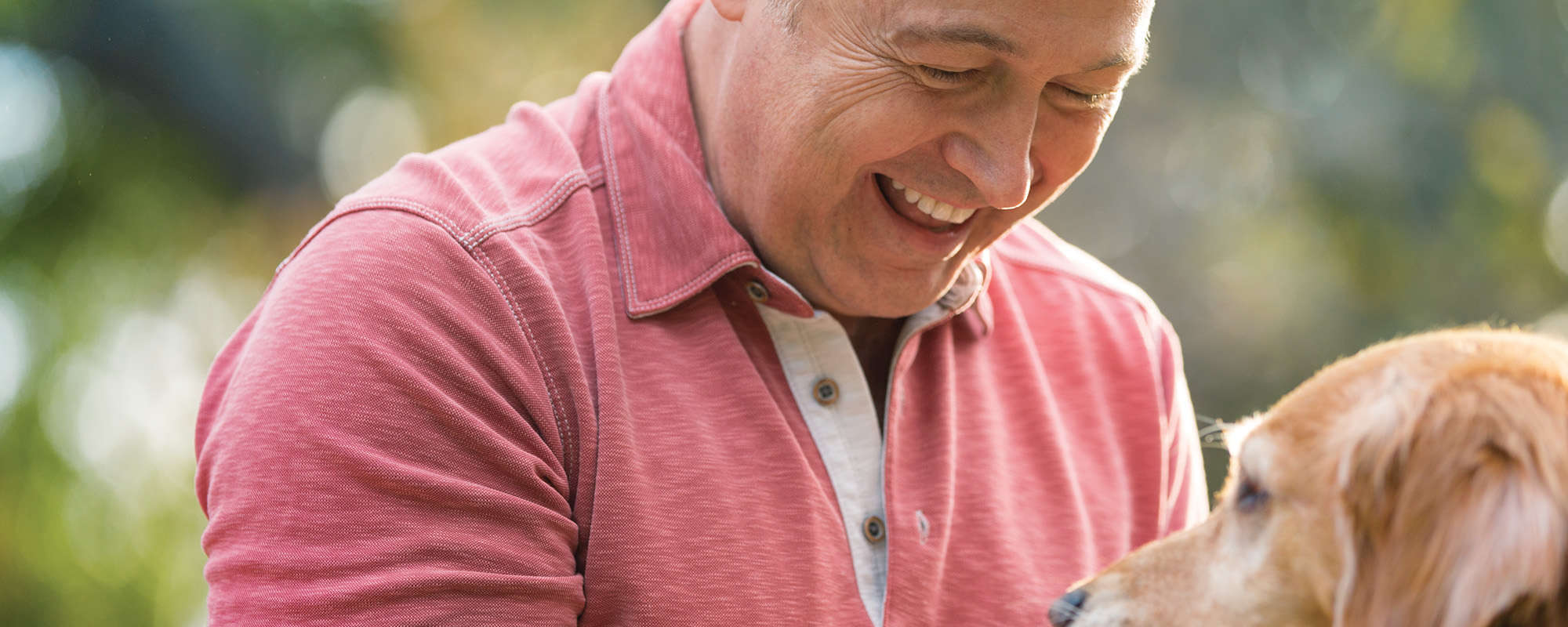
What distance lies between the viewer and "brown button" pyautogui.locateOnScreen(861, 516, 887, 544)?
62.9 inches

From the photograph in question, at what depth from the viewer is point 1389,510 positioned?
1.35m

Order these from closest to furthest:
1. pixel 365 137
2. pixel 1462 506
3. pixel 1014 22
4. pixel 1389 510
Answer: pixel 1462 506 < pixel 1389 510 < pixel 1014 22 < pixel 365 137

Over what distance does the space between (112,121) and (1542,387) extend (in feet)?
11.8

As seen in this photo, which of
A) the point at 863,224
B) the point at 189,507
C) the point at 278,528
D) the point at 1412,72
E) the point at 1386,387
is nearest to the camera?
the point at 278,528

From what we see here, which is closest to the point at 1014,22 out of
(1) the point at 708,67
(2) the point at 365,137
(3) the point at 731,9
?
(3) the point at 731,9

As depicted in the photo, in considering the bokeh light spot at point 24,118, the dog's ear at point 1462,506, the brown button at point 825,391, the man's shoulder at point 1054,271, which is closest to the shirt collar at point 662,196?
the brown button at point 825,391

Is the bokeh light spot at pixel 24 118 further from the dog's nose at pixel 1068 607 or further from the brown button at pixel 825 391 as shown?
the dog's nose at pixel 1068 607

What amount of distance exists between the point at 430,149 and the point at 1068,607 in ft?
10.3

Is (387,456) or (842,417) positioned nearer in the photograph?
(387,456)

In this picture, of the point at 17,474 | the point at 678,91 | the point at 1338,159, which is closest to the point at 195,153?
the point at 17,474

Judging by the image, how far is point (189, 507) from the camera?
355 centimetres

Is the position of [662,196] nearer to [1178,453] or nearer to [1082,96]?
[1082,96]

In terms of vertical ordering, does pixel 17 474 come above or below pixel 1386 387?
below

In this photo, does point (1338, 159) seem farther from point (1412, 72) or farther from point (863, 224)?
point (863, 224)
